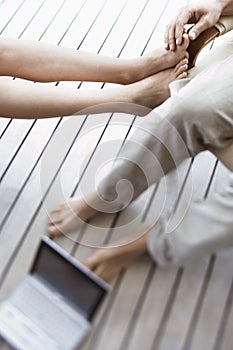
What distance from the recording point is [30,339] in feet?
3.87

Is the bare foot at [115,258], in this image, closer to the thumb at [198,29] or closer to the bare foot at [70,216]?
the bare foot at [70,216]

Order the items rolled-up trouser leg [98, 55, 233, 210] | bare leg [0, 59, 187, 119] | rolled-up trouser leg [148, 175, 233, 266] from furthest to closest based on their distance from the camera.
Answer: bare leg [0, 59, 187, 119] → rolled-up trouser leg [98, 55, 233, 210] → rolled-up trouser leg [148, 175, 233, 266]

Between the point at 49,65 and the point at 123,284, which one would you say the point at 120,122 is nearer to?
the point at 49,65

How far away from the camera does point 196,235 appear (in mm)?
1105

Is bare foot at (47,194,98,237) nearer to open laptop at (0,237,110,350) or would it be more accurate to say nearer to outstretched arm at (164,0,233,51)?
open laptop at (0,237,110,350)

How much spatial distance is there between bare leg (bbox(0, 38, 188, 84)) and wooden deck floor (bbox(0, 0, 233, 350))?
0.52ft

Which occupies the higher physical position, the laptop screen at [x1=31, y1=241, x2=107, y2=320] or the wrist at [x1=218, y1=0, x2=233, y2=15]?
the wrist at [x1=218, y1=0, x2=233, y2=15]

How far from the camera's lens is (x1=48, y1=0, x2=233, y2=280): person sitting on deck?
1.11 meters

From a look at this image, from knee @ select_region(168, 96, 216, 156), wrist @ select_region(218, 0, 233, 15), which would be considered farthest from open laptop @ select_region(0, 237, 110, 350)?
wrist @ select_region(218, 0, 233, 15)

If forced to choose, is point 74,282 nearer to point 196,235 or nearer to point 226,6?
point 196,235

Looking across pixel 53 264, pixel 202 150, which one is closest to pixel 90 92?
pixel 202 150

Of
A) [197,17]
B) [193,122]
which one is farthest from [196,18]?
[193,122]

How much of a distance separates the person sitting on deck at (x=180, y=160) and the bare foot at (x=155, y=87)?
60 mm

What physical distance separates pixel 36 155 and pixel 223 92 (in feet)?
1.91
